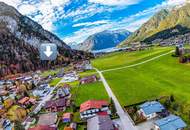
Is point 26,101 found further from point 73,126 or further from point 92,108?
point 73,126

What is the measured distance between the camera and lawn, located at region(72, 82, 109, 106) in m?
86.6

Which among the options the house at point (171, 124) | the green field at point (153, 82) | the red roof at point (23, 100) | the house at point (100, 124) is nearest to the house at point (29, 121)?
the house at point (100, 124)

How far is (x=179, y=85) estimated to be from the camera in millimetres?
84688

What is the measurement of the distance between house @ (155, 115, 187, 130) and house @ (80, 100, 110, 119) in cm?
1705

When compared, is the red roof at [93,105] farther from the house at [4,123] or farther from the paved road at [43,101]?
the house at [4,123]

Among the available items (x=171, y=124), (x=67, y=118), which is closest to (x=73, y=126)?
(x=67, y=118)

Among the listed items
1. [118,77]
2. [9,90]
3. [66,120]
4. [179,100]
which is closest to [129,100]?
[179,100]

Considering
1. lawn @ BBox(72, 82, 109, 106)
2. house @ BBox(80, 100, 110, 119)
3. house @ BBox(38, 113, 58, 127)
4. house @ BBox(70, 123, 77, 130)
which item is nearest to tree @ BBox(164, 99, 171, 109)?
house @ BBox(80, 100, 110, 119)

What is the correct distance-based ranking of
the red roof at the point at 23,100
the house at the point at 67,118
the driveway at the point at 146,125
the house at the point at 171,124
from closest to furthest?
the house at the point at 171,124 → the driveway at the point at 146,125 → the house at the point at 67,118 → the red roof at the point at 23,100

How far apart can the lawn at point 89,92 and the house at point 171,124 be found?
2921 centimetres

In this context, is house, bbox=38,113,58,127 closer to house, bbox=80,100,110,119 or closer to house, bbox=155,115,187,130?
house, bbox=80,100,110,119

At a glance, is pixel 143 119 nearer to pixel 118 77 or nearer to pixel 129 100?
pixel 129 100

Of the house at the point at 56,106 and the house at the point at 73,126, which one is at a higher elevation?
the house at the point at 56,106

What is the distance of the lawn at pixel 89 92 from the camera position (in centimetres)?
8662
